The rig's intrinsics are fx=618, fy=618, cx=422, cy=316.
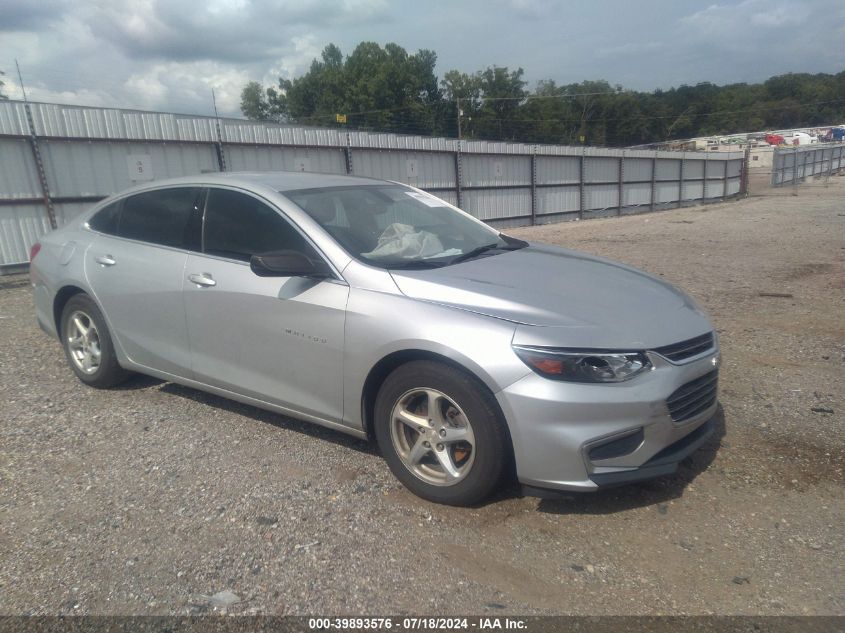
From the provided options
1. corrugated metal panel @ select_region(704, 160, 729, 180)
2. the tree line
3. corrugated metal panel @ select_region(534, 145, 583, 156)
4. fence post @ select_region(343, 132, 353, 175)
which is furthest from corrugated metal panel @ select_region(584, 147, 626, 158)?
the tree line

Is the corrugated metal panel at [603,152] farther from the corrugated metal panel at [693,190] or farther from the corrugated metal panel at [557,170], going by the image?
the corrugated metal panel at [693,190]

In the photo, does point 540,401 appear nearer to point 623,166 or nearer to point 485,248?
point 485,248

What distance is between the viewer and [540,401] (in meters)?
2.71

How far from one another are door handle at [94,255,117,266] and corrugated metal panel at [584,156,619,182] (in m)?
22.9

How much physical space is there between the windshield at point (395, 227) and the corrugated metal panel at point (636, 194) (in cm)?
2527

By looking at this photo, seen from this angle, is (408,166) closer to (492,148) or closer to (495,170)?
(492,148)

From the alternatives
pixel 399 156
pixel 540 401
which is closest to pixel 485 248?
pixel 540 401

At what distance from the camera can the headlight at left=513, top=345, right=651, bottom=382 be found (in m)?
2.74

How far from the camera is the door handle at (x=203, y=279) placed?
3.80 m

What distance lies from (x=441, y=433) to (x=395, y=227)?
1.44 m

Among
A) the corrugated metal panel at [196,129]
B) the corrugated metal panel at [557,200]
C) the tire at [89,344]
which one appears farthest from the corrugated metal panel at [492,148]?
the tire at [89,344]

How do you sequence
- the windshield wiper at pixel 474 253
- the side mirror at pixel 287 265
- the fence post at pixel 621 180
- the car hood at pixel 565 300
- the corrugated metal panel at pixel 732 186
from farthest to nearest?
the corrugated metal panel at pixel 732 186, the fence post at pixel 621 180, the windshield wiper at pixel 474 253, the side mirror at pixel 287 265, the car hood at pixel 565 300

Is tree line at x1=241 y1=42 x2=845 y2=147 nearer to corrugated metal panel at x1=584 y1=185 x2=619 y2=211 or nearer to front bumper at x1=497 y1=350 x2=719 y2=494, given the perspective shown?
corrugated metal panel at x1=584 y1=185 x2=619 y2=211

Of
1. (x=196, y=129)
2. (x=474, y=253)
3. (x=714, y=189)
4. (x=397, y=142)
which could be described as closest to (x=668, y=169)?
(x=714, y=189)
